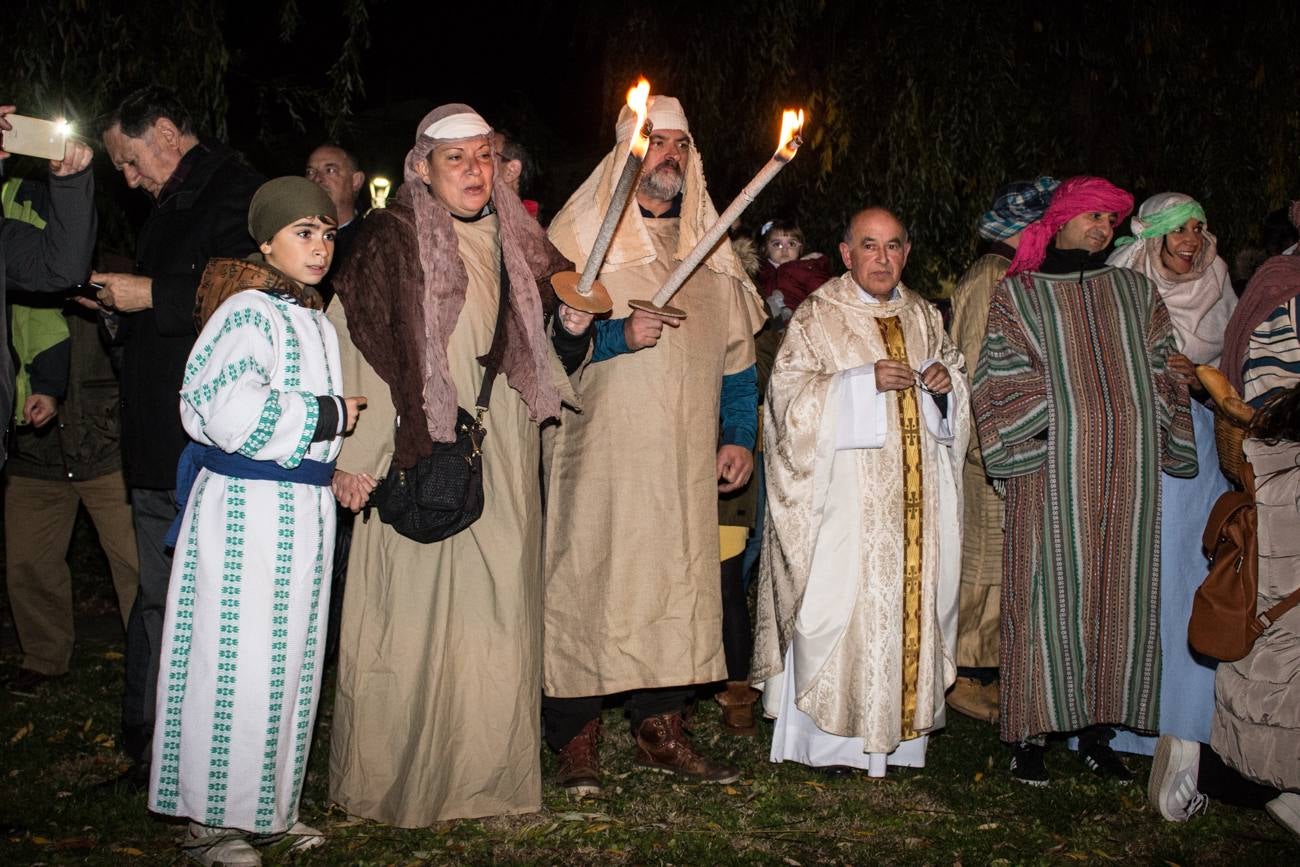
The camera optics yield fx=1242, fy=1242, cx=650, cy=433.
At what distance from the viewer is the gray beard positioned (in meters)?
4.78

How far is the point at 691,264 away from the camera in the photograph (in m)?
3.86

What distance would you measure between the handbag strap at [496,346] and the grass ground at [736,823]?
143 cm

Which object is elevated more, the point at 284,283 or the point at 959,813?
the point at 284,283

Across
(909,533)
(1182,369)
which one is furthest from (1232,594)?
(909,533)

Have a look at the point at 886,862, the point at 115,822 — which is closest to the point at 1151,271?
the point at 886,862

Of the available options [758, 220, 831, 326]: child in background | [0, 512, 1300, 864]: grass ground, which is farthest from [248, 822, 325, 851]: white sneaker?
[758, 220, 831, 326]: child in background

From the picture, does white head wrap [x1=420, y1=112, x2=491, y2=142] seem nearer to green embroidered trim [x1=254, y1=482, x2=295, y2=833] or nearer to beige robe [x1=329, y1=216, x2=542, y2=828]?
beige robe [x1=329, y1=216, x2=542, y2=828]

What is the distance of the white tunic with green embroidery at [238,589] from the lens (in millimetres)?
3621

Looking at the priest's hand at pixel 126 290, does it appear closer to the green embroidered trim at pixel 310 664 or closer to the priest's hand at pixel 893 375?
the green embroidered trim at pixel 310 664

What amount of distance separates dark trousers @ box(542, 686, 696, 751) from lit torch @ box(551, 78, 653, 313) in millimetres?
1620

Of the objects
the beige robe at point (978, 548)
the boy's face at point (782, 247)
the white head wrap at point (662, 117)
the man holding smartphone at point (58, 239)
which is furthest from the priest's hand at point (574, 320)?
the boy's face at point (782, 247)

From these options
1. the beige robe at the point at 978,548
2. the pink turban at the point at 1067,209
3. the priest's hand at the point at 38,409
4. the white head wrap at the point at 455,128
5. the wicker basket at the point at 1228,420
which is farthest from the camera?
the beige robe at the point at 978,548

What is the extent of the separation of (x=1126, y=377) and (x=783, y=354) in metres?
1.35

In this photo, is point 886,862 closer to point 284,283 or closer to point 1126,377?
point 1126,377
